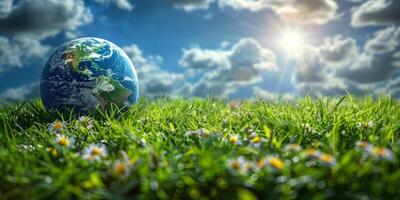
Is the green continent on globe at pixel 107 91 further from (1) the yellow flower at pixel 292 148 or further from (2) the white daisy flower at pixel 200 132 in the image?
(1) the yellow flower at pixel 292 148

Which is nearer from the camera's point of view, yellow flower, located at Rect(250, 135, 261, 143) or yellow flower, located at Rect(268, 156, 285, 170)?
yellow flower, located at Rect(268, 156, 285, 170)

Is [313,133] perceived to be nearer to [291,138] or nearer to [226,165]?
[291,138]

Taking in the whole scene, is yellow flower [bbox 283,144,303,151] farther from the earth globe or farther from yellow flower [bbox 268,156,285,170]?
the earth globe

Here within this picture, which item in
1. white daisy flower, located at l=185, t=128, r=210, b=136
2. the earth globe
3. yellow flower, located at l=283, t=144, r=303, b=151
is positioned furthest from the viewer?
the earth globe

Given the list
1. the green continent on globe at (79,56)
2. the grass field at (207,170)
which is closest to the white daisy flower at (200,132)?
the grass field at (207,170)

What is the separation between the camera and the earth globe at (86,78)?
8156 millimetres

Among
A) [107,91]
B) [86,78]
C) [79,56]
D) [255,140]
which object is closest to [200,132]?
[255,140]

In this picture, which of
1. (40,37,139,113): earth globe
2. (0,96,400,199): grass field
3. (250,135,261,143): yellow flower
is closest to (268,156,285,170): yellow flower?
(0,96,400,199): grass field

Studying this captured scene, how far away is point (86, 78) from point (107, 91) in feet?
1.27

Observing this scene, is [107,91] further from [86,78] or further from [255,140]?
[255,140]

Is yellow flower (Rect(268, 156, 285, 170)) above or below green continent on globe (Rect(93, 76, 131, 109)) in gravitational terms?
below

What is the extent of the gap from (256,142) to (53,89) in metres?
4.44

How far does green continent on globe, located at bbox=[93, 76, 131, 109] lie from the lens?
8.19 m

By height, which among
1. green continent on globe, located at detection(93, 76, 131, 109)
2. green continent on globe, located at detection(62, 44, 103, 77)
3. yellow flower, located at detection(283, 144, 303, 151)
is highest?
green continent on globe, located at detection(62, 44, 103, 77)
